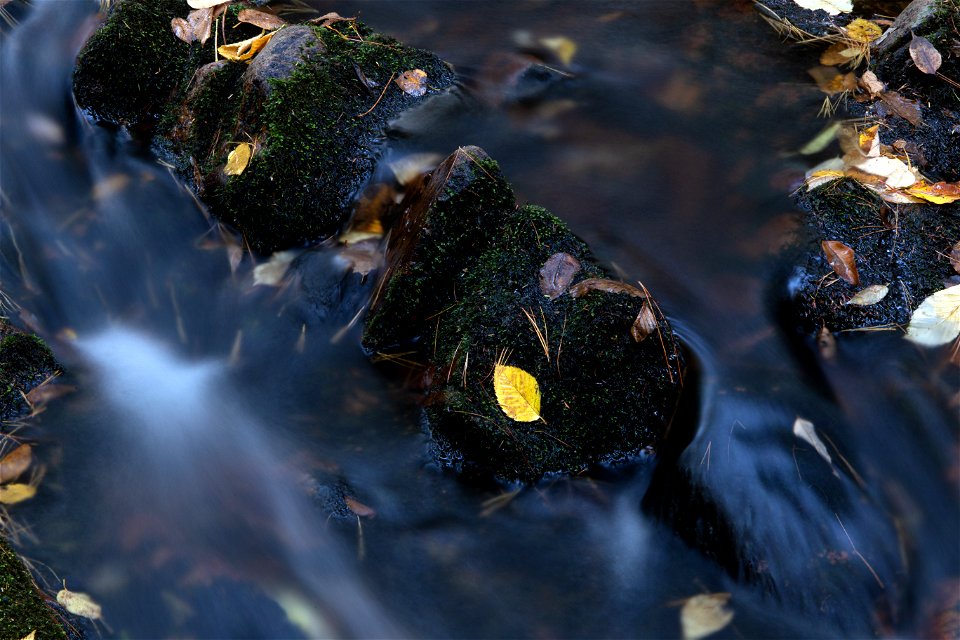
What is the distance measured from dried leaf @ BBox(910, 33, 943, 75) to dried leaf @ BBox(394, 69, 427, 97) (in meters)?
2.48

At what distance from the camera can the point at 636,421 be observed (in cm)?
293

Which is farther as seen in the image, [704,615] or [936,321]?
[936,321]

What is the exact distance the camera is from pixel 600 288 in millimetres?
2980

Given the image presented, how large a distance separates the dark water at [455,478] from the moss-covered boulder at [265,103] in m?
0.17

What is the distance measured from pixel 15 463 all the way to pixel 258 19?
2507 mm

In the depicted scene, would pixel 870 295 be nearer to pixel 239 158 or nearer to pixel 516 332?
pixel 516 332

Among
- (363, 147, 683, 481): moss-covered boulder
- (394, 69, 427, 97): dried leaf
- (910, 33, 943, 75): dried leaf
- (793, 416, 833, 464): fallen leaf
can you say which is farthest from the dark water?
(910, 33, 943, 75): dried leaf

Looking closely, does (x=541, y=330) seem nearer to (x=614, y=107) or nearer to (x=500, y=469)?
(x=500, y=469)

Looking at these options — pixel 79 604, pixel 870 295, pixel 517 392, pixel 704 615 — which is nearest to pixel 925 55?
pixel 870 295

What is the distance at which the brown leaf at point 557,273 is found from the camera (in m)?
3.04

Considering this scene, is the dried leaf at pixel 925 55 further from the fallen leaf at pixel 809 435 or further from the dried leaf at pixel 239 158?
the dried leaf at pixel 239 158

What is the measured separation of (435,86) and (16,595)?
2.93 m

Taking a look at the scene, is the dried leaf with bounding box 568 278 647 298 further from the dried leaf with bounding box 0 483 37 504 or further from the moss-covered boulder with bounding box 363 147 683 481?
the dried leaf with bounding box 0 483 37 504

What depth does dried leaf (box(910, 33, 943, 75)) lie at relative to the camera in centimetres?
372
